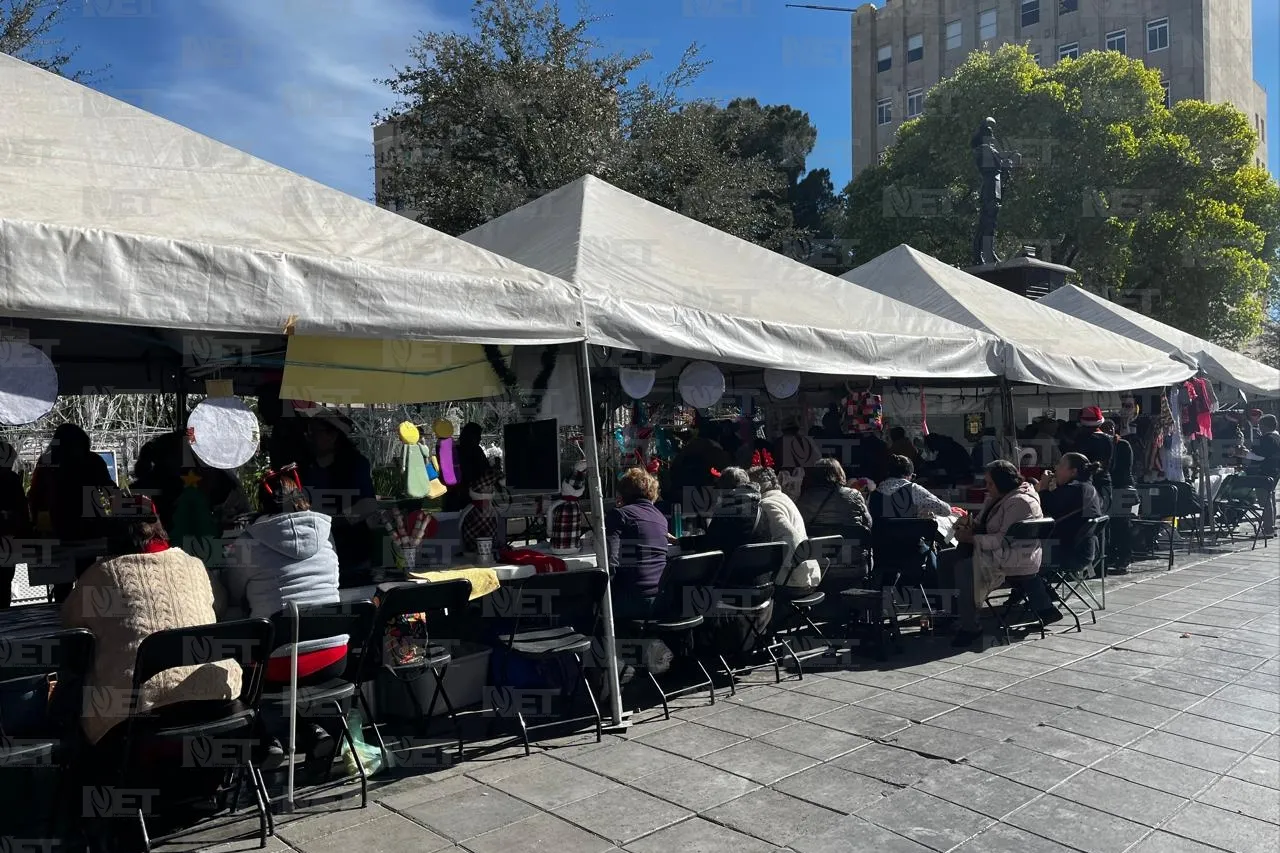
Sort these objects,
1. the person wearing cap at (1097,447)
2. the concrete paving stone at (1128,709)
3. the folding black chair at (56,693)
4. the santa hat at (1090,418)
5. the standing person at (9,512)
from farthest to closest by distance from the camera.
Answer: the santa hat at (1090,418) → the person wearing cap at (1097,447) → the standing person at (9,512) → the concrete paving stone at (1128,709) → the folding black chair at (56,693)

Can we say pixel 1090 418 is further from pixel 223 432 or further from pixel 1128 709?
pixel 223 432

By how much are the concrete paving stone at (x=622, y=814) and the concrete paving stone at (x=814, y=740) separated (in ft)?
2.95

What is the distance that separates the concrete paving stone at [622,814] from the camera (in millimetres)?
3588

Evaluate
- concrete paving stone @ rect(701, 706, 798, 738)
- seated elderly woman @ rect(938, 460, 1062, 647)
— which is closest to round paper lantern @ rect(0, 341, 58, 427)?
concrete paving stone @ rect(701, 706, 798, 738)

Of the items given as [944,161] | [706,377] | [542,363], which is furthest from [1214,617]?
[944,161]

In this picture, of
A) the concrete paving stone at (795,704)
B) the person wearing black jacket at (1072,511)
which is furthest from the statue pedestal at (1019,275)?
the concrete paving stone at (795,704)

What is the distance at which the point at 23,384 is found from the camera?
10.9ft

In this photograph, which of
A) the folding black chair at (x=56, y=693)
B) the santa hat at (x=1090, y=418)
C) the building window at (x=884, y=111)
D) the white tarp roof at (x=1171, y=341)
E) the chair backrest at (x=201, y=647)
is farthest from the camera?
the building window at (x=884, y=111)

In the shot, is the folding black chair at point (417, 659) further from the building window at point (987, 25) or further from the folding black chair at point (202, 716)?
the building window at point (987, 25)

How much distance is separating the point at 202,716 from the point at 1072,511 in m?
6.07

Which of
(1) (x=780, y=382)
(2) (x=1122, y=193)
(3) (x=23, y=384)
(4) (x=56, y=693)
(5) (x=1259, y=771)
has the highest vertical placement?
(2) (x=1122, y=193)

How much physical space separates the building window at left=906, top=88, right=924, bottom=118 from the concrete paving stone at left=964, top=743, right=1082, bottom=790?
47668 mm

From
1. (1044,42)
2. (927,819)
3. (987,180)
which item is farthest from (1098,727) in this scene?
(1044,42)

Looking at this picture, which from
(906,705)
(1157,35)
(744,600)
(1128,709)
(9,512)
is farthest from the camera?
(1157,35)
